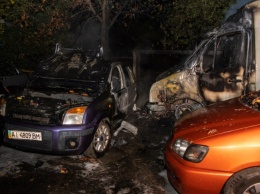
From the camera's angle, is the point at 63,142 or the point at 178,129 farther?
the point at 63,142

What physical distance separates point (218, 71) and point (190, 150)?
11.9 feet

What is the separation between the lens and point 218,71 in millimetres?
6648

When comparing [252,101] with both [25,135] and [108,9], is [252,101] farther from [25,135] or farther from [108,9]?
Answer: [108,9]

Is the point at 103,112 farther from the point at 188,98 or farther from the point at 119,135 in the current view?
the point at 188,98

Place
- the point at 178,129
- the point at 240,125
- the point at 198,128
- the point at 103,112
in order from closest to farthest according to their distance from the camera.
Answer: the point at 240,125 < the point at 198,128 < the point at 178,129 < the point at 103,112

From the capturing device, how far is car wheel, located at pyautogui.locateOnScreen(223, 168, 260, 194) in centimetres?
317

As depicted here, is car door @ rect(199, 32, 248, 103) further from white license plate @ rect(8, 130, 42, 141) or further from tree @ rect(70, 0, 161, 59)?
white license plate @ rect(8, 130, 42, 141)

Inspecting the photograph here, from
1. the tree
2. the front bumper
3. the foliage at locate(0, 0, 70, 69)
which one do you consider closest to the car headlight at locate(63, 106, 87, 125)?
the front bumper

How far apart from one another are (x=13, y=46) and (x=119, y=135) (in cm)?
608


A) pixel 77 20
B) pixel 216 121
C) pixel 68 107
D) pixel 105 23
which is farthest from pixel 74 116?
pixel 77 20

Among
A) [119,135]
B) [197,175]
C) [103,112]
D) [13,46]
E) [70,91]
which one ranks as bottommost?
[119,135]

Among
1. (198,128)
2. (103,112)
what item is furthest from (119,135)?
(198,128)

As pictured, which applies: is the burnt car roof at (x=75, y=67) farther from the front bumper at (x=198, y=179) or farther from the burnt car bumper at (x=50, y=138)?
the front bumper at (x=198, y=179)

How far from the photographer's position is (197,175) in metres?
3.33
